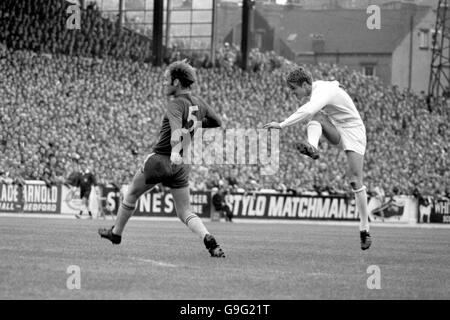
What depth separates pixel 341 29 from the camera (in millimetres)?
85750

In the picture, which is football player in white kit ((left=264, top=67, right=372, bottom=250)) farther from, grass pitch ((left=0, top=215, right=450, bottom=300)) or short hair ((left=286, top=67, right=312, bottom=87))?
grass pitch ((left=0, top=215, right=450, bottom=300))

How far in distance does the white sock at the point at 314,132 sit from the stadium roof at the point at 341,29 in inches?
2760

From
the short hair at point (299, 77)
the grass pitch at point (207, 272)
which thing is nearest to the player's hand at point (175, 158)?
the grass pitch at point (207, 272)

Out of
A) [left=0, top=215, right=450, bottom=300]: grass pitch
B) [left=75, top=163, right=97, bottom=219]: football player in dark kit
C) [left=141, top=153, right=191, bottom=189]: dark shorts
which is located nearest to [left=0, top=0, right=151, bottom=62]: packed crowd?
[left=75, top=163, right=97, bottom=219]: football player in dark kit

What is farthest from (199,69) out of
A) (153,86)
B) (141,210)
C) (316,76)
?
(141,210)

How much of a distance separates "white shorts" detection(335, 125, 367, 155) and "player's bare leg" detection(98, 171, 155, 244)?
9.82 feet

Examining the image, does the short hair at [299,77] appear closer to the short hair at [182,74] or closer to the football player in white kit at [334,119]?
the football player in white kit at [334,119]

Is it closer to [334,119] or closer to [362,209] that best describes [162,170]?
[334,119]

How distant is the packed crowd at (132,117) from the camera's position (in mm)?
34969

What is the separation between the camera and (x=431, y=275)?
1089 cm

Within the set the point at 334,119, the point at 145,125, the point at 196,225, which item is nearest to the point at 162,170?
the point at 196,225

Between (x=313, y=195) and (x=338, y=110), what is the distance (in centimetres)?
2649

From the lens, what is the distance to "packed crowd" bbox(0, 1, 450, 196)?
3497 centimetres

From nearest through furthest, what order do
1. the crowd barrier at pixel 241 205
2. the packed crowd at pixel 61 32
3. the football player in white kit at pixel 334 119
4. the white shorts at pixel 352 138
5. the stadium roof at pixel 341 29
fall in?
the football player in white kit at pixel 334 119 → the white shorts at pixel 352 138 → the crowd barrier at pixel 241 205 → the packed crowd at pixel 61 32 → the stadium roof at pixel 341 29
